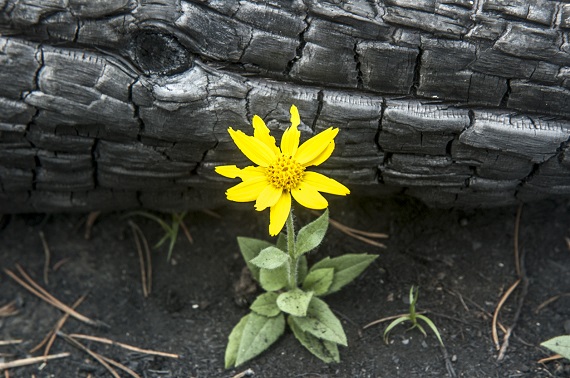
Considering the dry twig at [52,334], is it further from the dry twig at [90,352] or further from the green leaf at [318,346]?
the green leaf at [318,346]

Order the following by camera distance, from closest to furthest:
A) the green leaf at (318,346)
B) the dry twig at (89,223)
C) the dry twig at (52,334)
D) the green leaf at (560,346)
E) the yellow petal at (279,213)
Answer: the yellow petal at (279,213) → the green leaf at (560,346) → the green leaf at (318,346) → the dry twig at (52,334) → the dry twig at (89,223)

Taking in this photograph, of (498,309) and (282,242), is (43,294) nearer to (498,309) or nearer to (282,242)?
(282,242)

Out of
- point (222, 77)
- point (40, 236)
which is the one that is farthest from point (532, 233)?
point (40, 236)

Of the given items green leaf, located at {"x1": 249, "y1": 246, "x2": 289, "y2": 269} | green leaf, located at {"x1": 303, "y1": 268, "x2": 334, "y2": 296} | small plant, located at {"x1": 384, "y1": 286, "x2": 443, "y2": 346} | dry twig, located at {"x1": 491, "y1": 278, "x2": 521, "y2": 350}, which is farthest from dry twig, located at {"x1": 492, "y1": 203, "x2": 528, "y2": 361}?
green leaf, located at {"x1": 249, "y1": 246, "x2": 289, "y2": 269}

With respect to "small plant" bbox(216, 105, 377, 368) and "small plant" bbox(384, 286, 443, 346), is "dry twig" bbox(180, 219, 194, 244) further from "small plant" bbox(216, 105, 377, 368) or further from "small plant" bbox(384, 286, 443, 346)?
"small plant" bbox(384, 286, 443, 346)

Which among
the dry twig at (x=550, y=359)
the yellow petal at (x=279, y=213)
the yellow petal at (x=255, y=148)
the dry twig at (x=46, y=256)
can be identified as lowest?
the dry twig at (x=46, y=256)

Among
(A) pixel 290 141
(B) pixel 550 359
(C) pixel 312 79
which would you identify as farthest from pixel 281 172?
(B) pixel 550 359

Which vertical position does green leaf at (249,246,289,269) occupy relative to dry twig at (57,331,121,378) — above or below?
above

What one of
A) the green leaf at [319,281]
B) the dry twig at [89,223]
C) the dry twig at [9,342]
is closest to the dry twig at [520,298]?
the green leaf at [319,281]

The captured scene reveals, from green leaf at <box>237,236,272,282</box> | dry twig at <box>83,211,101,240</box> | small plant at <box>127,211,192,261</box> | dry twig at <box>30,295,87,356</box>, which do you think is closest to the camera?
green leaf at <box>237,236,272,282</box>
